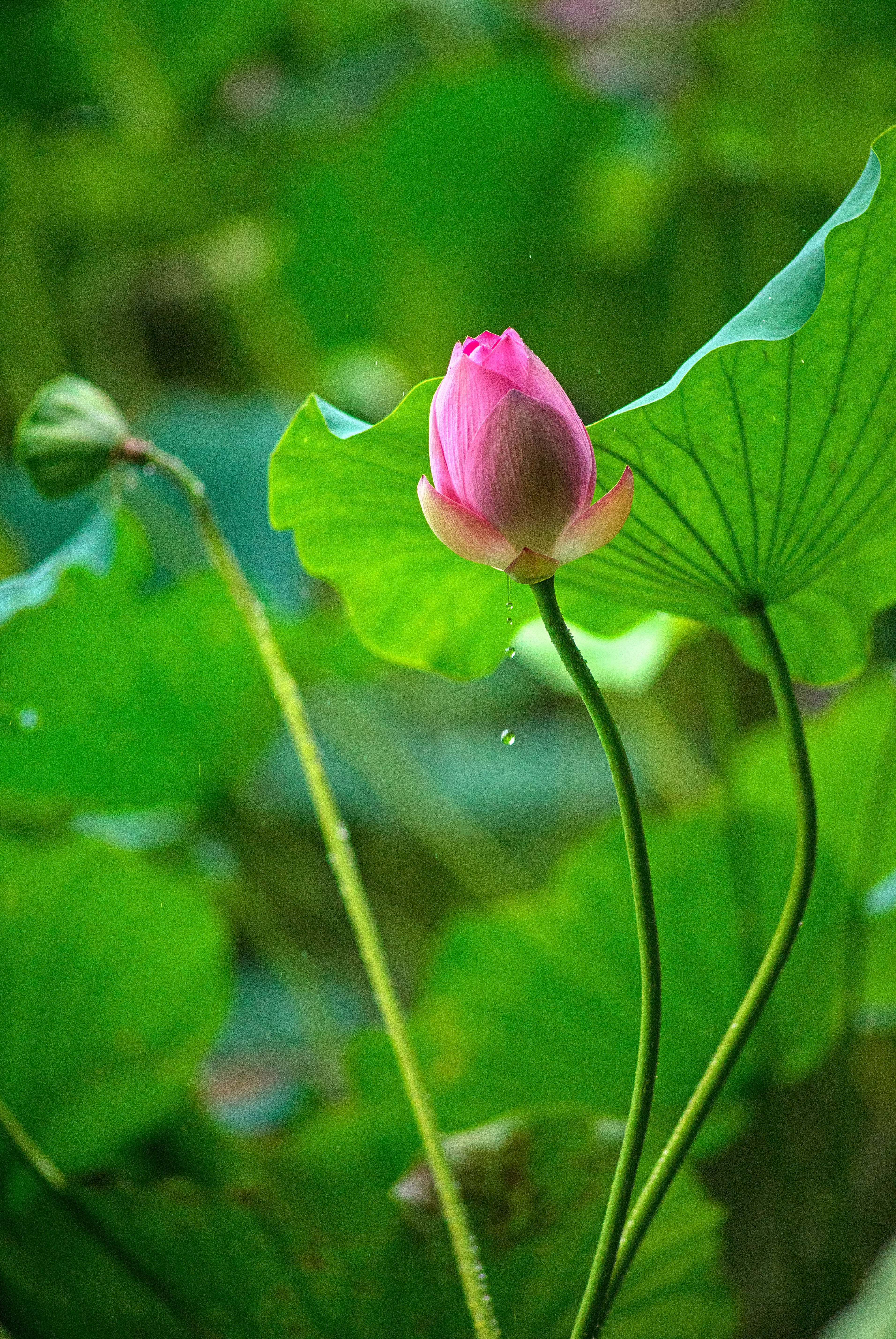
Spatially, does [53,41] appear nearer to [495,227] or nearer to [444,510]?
[495,227]

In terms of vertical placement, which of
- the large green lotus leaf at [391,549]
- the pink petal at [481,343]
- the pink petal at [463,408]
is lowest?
the large green lotus leaf at [391,549]

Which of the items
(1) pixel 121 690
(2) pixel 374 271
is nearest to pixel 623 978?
(1) pixel 121 690

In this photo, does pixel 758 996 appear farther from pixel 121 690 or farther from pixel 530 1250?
pixel 121 690

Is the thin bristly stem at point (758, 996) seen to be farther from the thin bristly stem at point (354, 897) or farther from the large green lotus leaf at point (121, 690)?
the large green lotus leaf at point (121, 690)

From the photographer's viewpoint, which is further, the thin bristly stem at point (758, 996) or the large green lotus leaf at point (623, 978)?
the large green lotus leaf at point (623, 978)

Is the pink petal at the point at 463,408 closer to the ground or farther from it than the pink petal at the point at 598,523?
farther from it

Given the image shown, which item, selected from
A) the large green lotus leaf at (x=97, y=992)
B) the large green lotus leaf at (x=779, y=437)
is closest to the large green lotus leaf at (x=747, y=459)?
the large green lotus leaf at (x=779, y=437)

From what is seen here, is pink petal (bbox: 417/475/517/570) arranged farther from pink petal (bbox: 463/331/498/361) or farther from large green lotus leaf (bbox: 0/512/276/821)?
large green lotus leaf (bbox: 0/512/276/821)

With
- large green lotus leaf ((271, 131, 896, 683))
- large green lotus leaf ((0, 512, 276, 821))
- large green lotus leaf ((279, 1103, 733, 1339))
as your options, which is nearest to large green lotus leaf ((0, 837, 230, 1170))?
large green lotus leaf ((0, 512, 276, 821))
